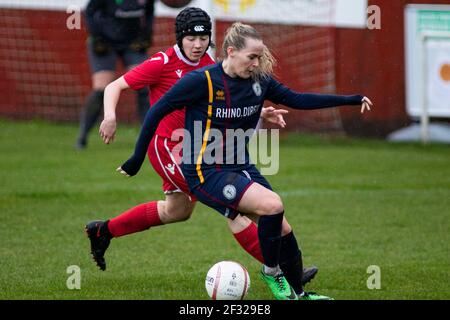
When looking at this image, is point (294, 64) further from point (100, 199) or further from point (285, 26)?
point (100, 199)

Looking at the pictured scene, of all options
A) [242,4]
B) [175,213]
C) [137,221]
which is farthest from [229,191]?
[242,4]

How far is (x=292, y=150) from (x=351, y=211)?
353 cm

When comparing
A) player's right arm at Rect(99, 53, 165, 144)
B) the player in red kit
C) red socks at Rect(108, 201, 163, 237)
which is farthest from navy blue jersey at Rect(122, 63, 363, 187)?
red socks at Rect(108, 201, 163, 237)

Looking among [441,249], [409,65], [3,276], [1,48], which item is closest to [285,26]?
[409,65]

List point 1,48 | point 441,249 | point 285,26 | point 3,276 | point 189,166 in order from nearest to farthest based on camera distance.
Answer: point 189,166 < point 3,276 < point 441,249 < point 285,26 < point 1,48

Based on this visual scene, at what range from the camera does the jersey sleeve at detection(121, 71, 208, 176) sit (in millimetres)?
5086

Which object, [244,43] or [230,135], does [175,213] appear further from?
[244,43]

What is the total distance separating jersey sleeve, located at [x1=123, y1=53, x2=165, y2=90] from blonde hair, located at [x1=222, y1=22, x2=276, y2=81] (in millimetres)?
648

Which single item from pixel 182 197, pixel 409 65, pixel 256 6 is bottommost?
pixel 182 197

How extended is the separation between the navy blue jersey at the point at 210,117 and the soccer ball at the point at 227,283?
1.72ft

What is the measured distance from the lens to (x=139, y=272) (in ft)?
20.1

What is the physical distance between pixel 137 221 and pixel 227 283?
107 cm

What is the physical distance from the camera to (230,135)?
17.2 ft

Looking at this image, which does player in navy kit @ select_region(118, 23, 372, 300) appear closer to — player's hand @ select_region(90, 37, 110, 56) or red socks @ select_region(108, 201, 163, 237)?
red socks @ select_region(108, 201, 163, 237)
